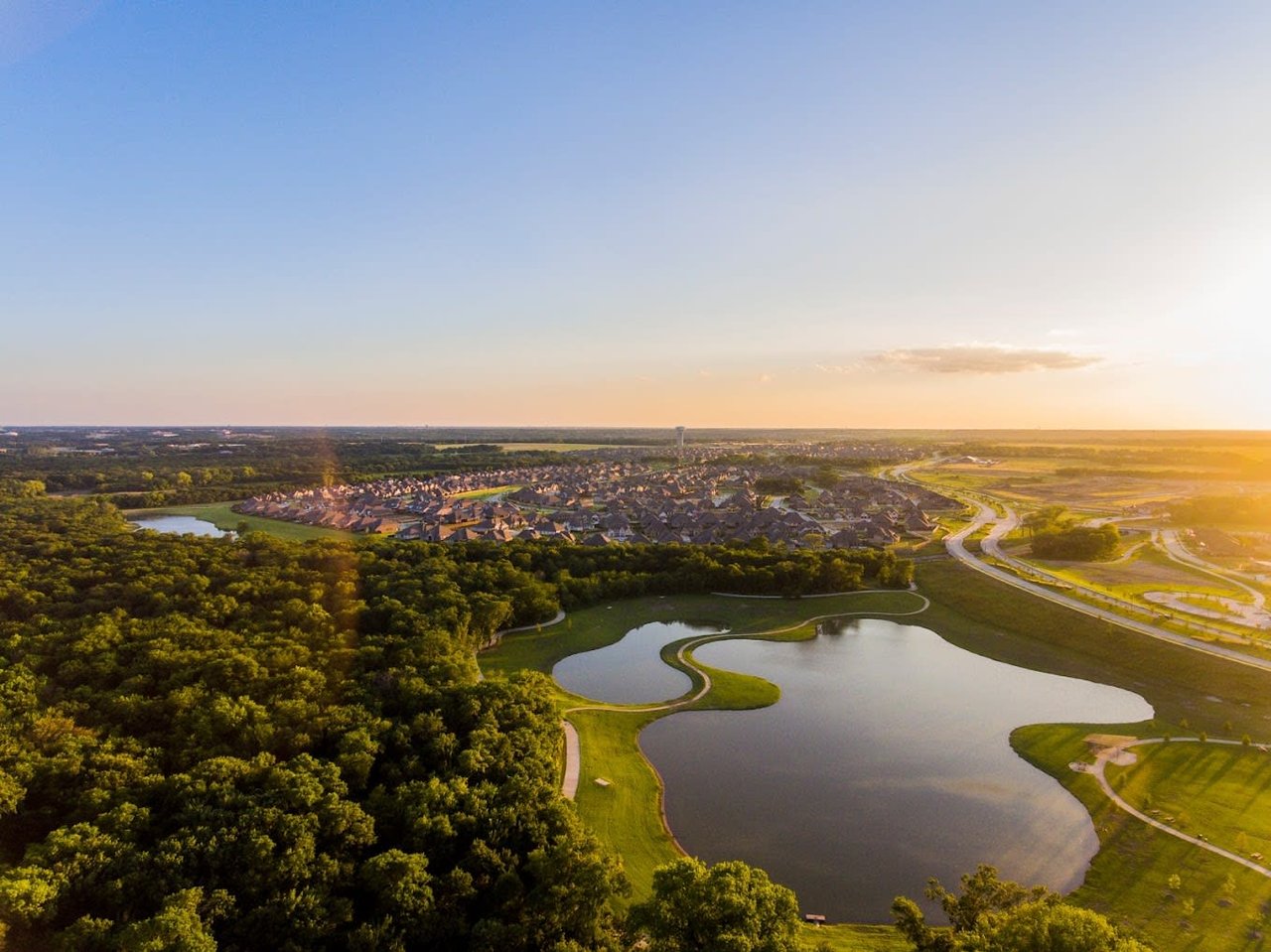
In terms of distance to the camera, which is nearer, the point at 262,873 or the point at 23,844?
the point at 262,873

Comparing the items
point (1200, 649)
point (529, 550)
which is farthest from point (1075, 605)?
point (529, 550)

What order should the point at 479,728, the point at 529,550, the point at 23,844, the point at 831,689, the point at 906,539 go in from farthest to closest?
the point at 906,539
the point at 529,550
the point at 831,689
the point at 479,728
the point at 23,844

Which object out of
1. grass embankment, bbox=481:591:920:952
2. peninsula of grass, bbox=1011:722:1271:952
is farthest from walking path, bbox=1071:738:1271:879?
grass embankment, bbox=481:591:920:952

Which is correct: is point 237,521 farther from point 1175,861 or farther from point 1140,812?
point 1175,861

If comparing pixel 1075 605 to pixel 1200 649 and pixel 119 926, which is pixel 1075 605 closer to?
pixel 1200 649

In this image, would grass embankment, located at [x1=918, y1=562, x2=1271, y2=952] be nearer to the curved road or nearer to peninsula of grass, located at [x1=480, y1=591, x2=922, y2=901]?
the curved road

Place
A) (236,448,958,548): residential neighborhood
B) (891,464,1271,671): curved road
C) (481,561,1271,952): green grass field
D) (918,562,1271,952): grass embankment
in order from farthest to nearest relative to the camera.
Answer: (236,448,958,548): residential neighborhood < (891,464,1271,671): curved road < (481,561,1271,952): green grass field < (918,562,1271,952): grass embankment

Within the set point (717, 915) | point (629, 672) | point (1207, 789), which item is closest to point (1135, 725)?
point (1207, 789)

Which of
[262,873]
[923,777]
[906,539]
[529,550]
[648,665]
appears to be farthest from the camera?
[906,539]
